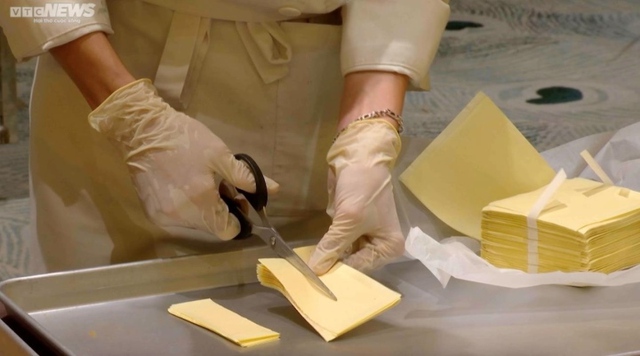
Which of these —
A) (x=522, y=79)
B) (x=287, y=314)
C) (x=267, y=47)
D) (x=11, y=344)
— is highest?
(x=522, y=79)

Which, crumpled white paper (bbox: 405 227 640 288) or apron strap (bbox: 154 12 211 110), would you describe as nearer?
crumpled white paper (bbox: 405 227 640 288)

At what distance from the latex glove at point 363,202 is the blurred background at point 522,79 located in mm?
1156

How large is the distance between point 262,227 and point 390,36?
0.31 meters

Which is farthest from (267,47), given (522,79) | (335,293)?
(522,79)

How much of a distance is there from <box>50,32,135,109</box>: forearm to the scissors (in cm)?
17

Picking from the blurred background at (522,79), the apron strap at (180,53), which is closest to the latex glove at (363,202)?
the apron strap at (180,53)

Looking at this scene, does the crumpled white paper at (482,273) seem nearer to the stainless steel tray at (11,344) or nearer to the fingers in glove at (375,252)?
the fingers in glove at (375,252)

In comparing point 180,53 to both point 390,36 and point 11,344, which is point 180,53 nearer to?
point 390,36

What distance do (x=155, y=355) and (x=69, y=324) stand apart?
0.13 m

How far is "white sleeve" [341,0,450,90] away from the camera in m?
1.14

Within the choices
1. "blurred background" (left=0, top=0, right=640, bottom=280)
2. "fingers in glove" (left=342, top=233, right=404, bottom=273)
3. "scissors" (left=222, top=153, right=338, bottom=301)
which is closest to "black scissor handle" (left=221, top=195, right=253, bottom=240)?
"scissors" (left=222, top=153, right=338, bottom=301)

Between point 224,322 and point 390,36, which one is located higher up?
point 390,36

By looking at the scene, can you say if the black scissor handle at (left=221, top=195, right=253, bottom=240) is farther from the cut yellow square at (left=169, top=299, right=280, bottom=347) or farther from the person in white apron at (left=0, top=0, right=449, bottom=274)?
the cut yellow square at (left=169, top=299, right=280, bottom=347)

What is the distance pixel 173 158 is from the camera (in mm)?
1034
